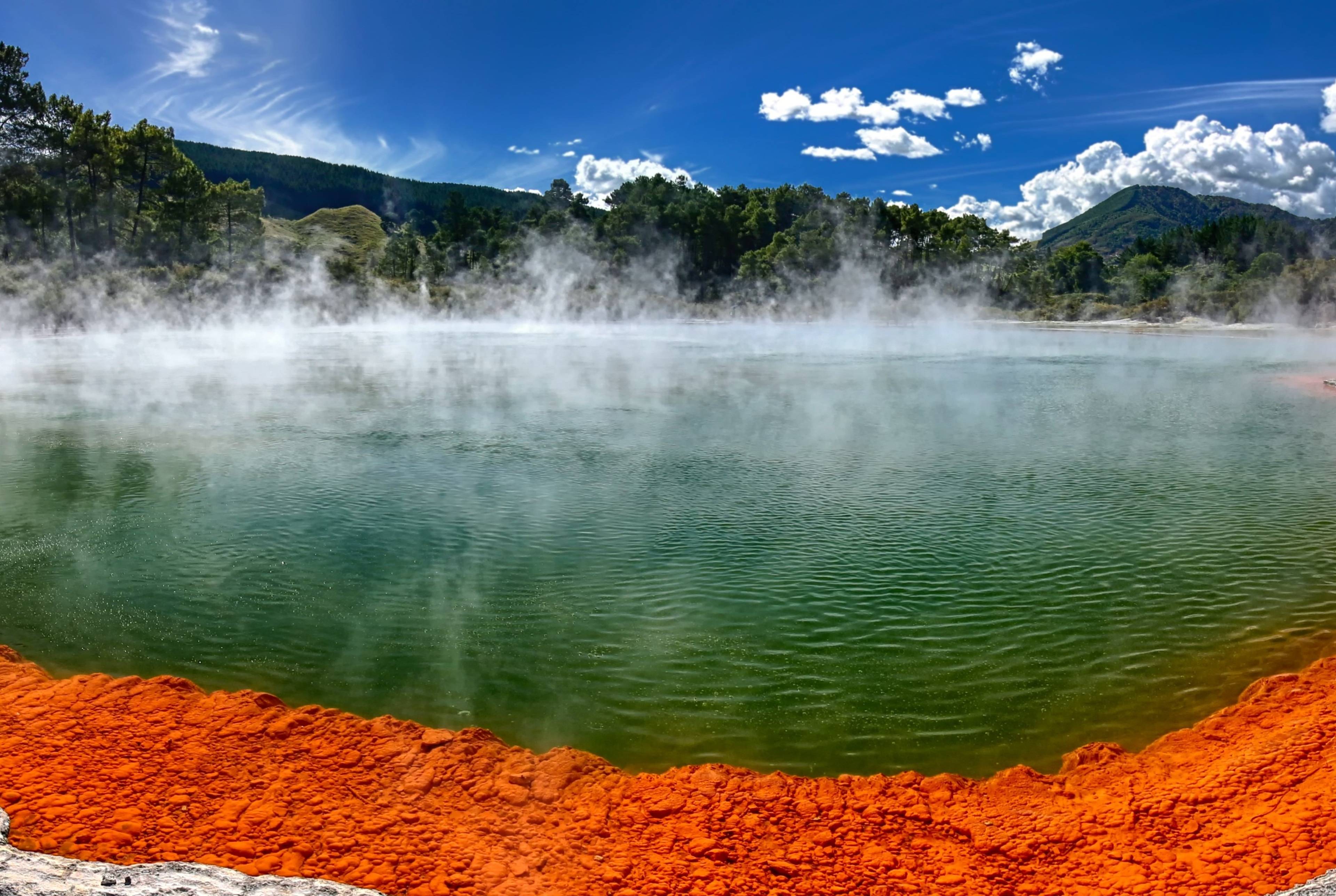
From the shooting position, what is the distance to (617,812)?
16.2 feet

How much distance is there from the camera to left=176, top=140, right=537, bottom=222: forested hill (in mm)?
146000

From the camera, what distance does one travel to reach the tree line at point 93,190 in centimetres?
4100

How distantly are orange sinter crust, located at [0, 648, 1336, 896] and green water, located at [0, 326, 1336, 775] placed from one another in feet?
1.42

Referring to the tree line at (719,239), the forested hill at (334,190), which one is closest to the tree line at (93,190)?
the tree line at (719,239)

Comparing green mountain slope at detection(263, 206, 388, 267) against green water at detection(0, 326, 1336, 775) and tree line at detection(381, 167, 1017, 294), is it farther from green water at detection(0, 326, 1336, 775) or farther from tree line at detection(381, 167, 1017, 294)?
green water at detection(0, 326, 1336, 775)

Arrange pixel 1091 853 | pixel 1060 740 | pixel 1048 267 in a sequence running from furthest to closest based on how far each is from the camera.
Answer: pixel 1048 267, pixel 1060 740, pixel 1091 853

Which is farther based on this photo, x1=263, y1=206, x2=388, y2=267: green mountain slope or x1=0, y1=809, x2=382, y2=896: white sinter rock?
x1=263, y1=206, x2=388, y2=267: green mountain slope

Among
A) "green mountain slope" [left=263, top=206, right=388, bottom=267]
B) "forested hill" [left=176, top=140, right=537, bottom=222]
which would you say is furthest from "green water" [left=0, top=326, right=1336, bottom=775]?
"forested hill" [left=176, top=140, right=537, bottom=222]

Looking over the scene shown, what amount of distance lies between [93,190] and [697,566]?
50.0 m

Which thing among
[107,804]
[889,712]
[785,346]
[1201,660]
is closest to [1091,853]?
[889,712]

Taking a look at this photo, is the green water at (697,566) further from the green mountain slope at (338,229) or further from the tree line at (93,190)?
the green mountain slope at (338,229)

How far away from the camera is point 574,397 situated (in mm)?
20500

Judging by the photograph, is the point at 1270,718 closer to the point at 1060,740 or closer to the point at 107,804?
the point at 1060,740

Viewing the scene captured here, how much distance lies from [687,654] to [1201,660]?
4.07 metres
